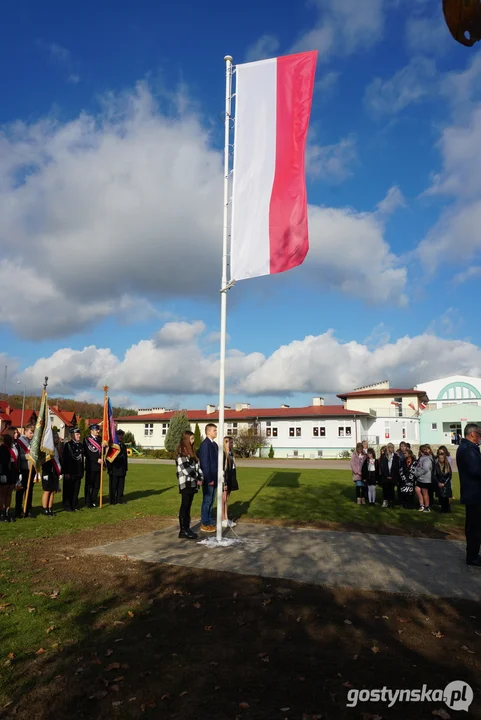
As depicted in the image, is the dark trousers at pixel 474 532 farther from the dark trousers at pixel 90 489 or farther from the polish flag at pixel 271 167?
the dark trousers at pixel 90 489

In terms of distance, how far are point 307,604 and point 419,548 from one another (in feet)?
12.1

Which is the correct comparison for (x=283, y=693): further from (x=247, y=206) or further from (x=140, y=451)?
(x=140, y=451)

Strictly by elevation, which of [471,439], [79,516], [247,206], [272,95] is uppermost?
[272,95]

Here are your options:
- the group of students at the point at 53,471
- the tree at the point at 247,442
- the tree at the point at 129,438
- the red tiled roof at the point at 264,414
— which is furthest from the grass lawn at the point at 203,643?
the tree at the point at 129,438

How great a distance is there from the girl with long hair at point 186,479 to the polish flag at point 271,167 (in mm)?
3400

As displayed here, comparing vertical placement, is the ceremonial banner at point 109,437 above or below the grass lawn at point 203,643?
above

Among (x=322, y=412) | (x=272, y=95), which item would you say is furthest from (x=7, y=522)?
(x=322, y=412)

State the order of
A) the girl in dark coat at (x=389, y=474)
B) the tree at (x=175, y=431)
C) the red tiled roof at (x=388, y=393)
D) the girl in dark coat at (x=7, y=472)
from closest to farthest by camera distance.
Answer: the girl in dark coat at (x=7, y=472) < the girl in dark coat at (x=389, y=474) < the tree at (x=175, y=431) < the red tiled roof at (x=388, y=393)

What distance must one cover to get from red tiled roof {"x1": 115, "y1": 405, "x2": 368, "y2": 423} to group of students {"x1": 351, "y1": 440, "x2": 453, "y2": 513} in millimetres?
39372

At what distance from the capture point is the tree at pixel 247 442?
5091 cm

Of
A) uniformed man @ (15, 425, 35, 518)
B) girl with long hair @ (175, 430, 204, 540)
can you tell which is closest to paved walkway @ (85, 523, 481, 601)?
girl with long hair @ (175, 430, 204, 540)

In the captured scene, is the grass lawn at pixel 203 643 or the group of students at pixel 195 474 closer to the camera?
the grass lawn at pixel 203 643

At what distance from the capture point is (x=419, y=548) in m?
8.42

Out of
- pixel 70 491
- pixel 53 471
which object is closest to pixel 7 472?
pixel 53 471
